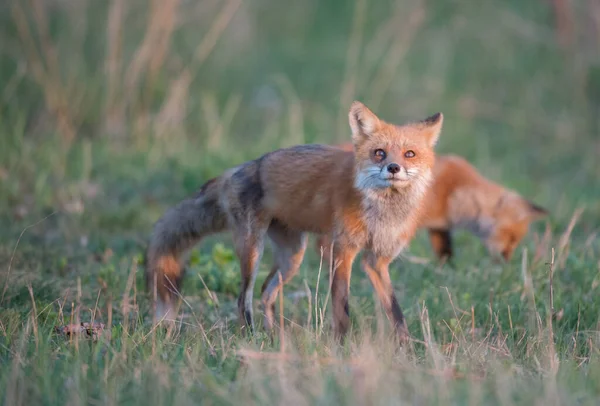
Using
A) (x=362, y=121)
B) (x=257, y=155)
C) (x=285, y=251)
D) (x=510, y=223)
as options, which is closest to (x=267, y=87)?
(x=257, y=155)

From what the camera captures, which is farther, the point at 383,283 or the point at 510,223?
the point at 510,223

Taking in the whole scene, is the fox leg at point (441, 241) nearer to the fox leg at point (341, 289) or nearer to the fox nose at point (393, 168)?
the fox leg at point (341, 289)

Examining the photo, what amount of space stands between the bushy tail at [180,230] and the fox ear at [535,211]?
3380mm

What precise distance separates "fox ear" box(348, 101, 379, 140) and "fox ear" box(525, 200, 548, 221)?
3.02 meters

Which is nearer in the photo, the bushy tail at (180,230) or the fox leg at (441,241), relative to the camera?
the bushy tail at (180,230)

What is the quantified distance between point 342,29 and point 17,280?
11.7m

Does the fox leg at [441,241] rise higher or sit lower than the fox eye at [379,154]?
lower

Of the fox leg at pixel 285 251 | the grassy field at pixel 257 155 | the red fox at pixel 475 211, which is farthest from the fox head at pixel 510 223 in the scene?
the fox leg at pixel 285 251

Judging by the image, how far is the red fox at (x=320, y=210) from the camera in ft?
16.9

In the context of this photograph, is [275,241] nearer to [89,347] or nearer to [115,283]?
[115,283]

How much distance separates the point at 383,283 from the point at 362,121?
3.41ft

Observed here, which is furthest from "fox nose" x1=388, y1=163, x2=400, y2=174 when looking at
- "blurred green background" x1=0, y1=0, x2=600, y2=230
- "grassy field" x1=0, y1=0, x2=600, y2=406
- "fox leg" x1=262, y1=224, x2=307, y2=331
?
"blurred green background" x1=0, y1=0, x2=600, y2=230

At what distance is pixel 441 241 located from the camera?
315 inches

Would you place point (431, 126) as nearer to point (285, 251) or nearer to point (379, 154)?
point (379, 154)
